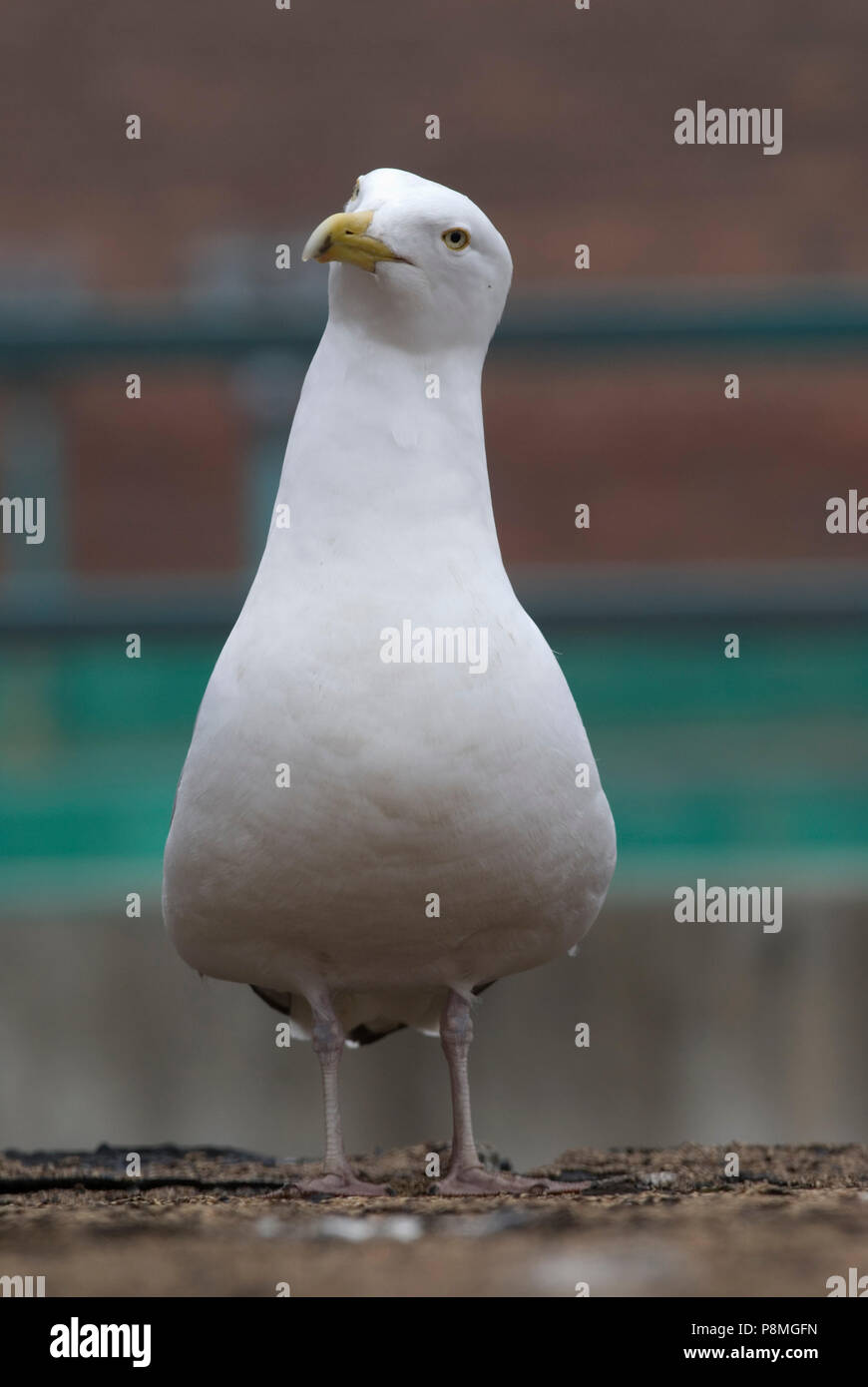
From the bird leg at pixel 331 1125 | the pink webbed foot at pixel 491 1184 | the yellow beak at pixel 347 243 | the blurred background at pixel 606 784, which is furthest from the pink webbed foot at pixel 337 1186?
the yellow beak at pixel 347 243

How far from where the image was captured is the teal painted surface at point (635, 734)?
796 cm

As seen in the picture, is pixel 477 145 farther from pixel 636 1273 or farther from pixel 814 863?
pixel 636 1273

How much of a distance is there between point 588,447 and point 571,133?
216 cm

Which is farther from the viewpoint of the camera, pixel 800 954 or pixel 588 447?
pixel 588 447

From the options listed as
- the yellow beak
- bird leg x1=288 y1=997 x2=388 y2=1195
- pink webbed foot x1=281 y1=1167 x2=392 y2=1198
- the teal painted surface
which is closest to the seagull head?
the yellow beak

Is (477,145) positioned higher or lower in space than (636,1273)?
higher

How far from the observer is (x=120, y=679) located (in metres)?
8.73

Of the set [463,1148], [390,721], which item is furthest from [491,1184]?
[390,721]

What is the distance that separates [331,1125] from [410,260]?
1.68 meters

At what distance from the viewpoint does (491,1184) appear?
14.7 ft

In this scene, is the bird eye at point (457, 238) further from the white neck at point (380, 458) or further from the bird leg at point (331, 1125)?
the bird leg at point (331, 1125)

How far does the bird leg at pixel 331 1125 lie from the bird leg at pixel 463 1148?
17 cm

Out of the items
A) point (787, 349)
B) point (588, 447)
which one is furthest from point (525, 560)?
point (787, 349)

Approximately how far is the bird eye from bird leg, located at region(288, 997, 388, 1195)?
1502mm
